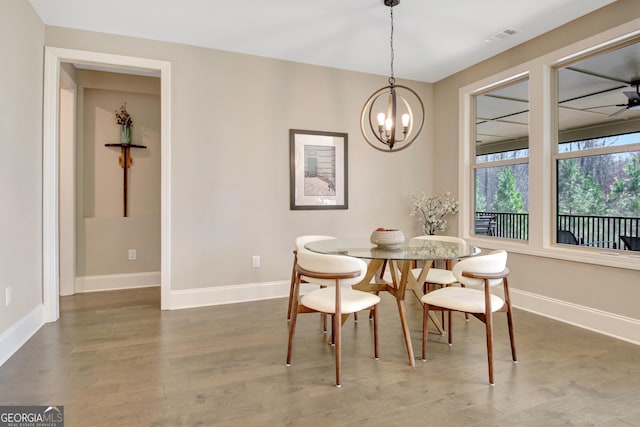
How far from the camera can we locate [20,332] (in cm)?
278

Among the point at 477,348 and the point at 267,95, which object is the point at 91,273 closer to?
the point at 267,95

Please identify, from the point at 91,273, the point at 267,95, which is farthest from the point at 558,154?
the point at 91,273

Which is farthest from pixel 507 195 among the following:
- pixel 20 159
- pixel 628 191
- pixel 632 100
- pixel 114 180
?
pixel 114 180

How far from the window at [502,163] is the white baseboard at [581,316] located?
66 cm

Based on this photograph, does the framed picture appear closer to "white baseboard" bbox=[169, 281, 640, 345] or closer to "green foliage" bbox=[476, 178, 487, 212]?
"white baseboard" bbox=[169, 281, 640, 345]

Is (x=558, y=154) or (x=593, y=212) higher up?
(x=558, y=154)

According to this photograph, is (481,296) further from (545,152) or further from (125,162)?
(125,162)

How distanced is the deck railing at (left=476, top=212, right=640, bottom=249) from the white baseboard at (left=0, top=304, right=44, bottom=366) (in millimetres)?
4595

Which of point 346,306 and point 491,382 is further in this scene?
point 346,306

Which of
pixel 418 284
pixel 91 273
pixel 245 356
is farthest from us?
pixel 91 273

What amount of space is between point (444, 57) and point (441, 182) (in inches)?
63.0

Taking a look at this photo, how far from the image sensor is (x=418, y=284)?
2.97 meters

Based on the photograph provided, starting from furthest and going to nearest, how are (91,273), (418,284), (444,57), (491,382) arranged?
(91,273) < (444,57) < (418,284) < (491,382)

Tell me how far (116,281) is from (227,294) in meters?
1.68
